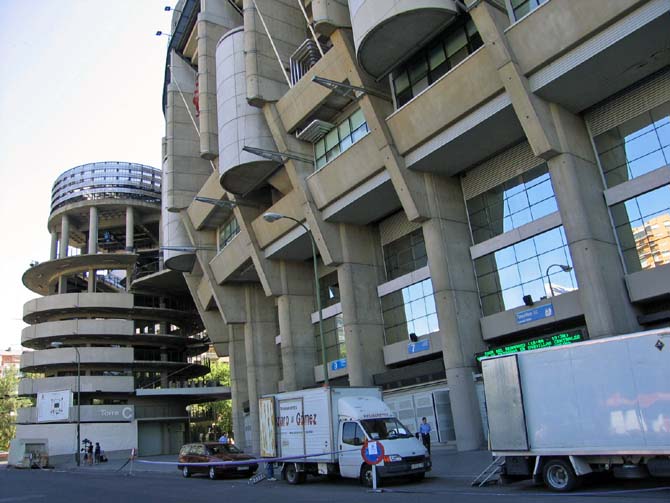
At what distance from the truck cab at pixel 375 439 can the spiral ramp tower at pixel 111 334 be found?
46.4 metres

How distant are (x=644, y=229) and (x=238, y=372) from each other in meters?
33.3

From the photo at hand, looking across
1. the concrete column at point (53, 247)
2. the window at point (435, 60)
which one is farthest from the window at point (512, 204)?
the concrete column at point (53, 247)

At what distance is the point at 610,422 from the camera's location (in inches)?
446

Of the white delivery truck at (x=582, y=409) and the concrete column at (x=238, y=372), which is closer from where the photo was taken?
the white delivery truck at (x=582, y=409)

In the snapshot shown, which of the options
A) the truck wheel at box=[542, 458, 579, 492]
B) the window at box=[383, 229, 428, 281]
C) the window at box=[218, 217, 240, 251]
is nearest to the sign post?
the truck wheel at box=[542, 458, 579, 492]

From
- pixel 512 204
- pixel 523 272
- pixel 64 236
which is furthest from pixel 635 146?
pixel 64 236

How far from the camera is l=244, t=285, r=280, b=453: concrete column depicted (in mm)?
41406

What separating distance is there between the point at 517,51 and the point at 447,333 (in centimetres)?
1152

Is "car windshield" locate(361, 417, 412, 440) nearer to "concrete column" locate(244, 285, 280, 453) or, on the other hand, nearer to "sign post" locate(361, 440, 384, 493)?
"sign post" locate(361, 440, 384, 493)

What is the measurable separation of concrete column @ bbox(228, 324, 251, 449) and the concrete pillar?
101ft

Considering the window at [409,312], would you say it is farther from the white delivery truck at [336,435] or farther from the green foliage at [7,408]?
the green foliage at [7,408]

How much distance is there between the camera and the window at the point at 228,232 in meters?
43.1

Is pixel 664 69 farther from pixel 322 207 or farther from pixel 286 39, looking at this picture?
pixel 286 39

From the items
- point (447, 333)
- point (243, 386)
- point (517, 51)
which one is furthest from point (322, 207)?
point (243, 386)
